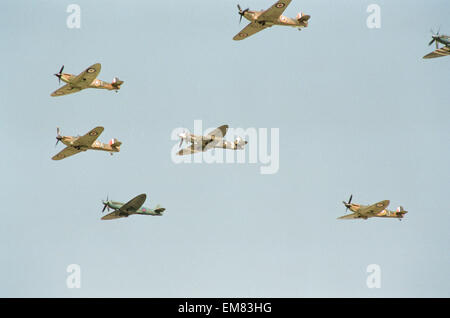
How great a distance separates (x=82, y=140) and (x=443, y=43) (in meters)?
32.4

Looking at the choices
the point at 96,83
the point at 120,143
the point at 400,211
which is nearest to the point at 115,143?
the point at 120,143

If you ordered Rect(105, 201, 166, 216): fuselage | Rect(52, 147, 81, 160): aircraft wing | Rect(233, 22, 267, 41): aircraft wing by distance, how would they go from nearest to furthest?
Rect(233, 22, 267, 41): aircraft wing, Rect(105, 201, 166, 216): fuselage, Rect(52, 147, 81, 160): aircraft wing

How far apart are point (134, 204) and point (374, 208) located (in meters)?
20.2

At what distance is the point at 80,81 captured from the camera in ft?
208

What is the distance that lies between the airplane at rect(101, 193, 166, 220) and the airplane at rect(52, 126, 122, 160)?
185 inches

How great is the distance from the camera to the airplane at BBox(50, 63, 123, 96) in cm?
6198

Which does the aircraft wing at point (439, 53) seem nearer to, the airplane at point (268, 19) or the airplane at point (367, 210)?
the airplane at point (268, 19)

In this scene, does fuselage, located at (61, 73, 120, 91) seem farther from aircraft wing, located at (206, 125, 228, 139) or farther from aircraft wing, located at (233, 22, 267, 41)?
aircraft wing, located at (233, 22, 267, 41)

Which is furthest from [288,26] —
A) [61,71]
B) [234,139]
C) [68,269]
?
[68,269]

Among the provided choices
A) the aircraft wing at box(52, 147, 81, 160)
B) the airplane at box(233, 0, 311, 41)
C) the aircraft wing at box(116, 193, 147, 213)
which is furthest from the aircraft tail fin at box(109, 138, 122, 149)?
the airplane at box(233, 0, 311, 41)

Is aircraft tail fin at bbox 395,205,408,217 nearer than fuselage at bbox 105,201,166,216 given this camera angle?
No

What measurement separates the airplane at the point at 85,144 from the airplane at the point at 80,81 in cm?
354
